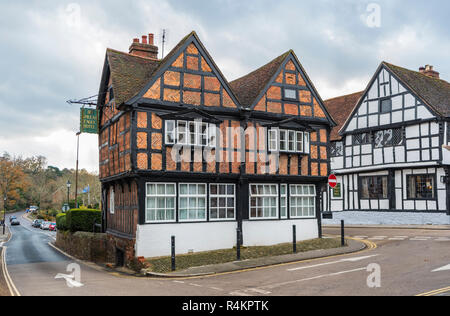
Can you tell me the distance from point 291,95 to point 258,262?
30.1 feet

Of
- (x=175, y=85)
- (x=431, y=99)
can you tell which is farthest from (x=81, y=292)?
(x=431, y=99)

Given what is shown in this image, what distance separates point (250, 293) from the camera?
10508 millimetres

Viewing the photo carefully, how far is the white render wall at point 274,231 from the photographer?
65.0 feet

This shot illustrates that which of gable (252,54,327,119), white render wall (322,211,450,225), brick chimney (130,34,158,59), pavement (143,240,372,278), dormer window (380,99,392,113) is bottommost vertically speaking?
pavement (143,240,372,278)

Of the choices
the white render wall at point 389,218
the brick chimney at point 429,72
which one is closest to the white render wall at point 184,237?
the white render wall at point 389,218

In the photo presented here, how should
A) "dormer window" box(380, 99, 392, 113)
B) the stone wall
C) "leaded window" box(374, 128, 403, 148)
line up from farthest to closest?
1. "dormer window" box(380, 99, 392, 113)
2. "leaded window" box(374, 128, 403, 148)
3. the stone wall

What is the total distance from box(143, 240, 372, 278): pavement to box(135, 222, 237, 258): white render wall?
67.9 inches

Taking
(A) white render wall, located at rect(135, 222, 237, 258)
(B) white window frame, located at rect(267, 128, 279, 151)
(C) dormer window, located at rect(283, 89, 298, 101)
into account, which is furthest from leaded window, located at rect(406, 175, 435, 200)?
(A) white render wall, located at rect(135, 222, 237, 258)

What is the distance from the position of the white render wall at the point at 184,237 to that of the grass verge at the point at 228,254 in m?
0.38

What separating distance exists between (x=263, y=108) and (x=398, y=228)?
13944 millimetres

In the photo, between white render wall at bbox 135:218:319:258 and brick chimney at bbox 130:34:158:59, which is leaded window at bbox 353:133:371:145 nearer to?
white render wall at bbox 135:218:319:258

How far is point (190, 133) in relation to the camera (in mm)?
18438

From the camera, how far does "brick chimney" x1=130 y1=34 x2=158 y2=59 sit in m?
22.6

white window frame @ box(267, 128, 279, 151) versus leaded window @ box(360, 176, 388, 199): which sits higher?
white window frame @ box(267, 128, 279, 151)
